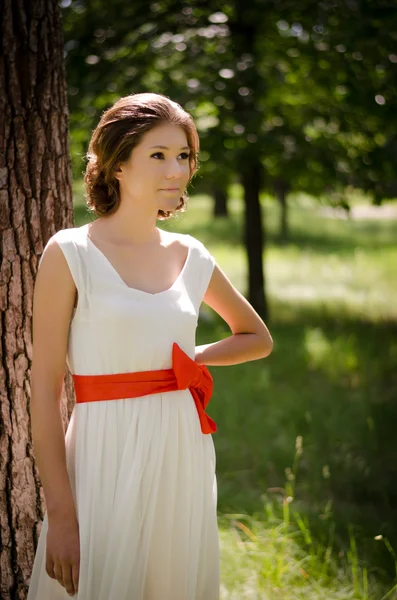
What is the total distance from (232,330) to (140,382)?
513mm

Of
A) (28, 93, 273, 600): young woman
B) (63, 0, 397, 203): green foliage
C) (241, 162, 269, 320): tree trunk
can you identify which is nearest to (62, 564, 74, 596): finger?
(28, 93, 273, 600): young woman

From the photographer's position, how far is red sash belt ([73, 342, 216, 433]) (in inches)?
79.4

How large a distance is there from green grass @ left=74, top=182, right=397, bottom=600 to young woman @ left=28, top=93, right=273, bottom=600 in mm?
595

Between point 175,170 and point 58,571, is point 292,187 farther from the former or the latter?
point 58,571

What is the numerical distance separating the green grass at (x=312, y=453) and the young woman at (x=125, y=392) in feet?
1.95

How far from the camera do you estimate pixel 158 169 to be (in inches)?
81.0

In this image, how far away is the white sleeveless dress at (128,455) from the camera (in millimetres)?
1984

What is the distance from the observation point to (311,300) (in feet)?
35.1

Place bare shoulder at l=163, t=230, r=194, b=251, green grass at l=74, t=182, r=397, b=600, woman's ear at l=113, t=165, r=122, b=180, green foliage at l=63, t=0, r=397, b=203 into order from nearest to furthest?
woman's ear at l=113, t=165, r=122, b=180
bare shoulder at l=163, t=230, r=194, b=251
green grass at l=74, t=182, r=397, b=600
green foliage at l=63, t=0, r=397, b=203

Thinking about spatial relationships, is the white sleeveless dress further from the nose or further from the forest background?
the forest background

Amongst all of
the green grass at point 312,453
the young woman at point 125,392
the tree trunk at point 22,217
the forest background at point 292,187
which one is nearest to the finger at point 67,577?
the young woman at point 125,392

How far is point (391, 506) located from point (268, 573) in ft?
4.04

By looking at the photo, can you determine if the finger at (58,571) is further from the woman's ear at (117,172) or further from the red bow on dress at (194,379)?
the woman's ear at (117,172)

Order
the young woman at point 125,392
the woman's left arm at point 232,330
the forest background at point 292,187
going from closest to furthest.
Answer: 1. the young woman at point 125,392
2. the woman's left arm at point 232,330
3. the forest background at point 292,187
